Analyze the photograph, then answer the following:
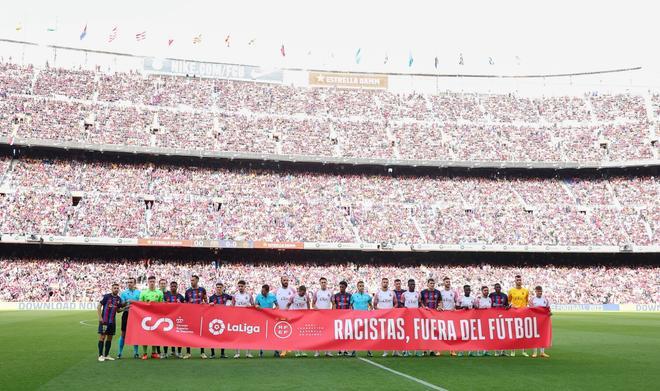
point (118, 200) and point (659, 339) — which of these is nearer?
point (659, 339)

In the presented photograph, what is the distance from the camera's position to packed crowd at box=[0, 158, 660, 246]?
159 ft

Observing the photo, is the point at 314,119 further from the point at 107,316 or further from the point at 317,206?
the point at 107,316

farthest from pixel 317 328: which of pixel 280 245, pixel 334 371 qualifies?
pixel 280 245

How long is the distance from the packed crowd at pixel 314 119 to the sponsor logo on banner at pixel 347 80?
41.5 inches

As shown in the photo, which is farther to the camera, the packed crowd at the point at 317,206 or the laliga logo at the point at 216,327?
the packed crowd at the point at 317,206

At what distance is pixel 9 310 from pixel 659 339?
38870mm

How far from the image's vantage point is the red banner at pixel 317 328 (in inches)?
625

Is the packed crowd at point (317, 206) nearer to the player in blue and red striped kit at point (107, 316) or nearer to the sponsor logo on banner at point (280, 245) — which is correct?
the sponsor logo on banner at point (280, 245)

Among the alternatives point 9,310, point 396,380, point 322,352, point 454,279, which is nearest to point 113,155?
point 9,310

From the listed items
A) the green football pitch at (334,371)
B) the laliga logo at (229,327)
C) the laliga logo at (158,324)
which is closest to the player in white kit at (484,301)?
the green football pitch at (334,371)

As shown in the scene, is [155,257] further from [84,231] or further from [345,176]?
[345,176]

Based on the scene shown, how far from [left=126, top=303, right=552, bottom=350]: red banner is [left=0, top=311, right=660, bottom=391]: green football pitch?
1.43 ft

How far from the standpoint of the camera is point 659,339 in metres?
23.1

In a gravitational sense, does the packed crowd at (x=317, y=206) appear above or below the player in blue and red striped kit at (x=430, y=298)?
above
